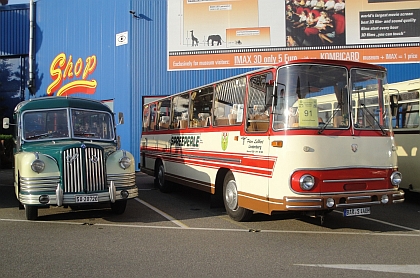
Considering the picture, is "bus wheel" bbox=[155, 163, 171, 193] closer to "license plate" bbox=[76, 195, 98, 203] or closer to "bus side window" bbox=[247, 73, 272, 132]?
"license plate" bbox=[76, 195, 98, 203]

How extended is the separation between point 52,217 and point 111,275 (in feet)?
14.4

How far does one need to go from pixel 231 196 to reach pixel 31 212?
3.96m

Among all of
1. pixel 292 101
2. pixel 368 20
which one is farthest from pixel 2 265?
pixel 368 20

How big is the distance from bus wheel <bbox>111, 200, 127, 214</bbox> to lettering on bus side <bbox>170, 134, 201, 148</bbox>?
97.3 inches

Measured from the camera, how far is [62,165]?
8.38 m

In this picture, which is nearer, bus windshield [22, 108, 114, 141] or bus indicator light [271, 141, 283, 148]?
bus indicator light [271, 141, 283, 148]

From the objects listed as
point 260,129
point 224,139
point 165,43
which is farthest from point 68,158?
point 165,43

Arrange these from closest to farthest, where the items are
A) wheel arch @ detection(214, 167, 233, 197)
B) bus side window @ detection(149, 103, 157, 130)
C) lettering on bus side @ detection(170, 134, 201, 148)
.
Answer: wheel arch @ detection(214, 167, 233, 197)
lettering on bus side @ detection(170, 134, 201, 148)
bus side window @ detection(149, 103, 157, 130)

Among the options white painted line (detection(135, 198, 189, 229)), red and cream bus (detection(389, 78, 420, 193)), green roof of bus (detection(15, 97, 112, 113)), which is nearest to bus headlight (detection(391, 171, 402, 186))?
red and cream bus (detection(389, 78, 420, 193))

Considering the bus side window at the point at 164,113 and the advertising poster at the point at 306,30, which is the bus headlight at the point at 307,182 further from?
the advertising poster at the point at 306,30

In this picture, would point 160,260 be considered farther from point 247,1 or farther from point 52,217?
point 247,1

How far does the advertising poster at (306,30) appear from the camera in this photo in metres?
20.1

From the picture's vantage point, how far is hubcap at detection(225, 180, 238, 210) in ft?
29.8

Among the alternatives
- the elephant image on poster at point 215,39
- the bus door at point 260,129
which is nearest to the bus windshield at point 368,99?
the bus door at point 260,129
